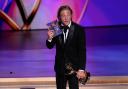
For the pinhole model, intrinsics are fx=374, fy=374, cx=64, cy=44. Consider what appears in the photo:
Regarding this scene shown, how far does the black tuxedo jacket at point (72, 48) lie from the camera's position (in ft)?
8.11

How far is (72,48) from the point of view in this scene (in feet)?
8.14

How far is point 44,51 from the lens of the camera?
6.50 meters

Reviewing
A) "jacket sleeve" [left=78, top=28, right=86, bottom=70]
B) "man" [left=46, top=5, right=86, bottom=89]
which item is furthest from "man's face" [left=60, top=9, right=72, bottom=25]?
"jacket sleeve" [left=78, top=28, right=86, bottom=70]

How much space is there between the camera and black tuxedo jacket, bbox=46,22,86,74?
97.3 inches

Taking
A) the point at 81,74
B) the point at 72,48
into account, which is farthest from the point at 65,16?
the point at 81,74

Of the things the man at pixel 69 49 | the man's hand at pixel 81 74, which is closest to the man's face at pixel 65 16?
the man at pixel 69 49

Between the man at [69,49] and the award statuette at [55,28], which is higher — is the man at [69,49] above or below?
below

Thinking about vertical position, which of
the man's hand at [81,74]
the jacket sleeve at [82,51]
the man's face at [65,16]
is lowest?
the man's hand at [81,74]

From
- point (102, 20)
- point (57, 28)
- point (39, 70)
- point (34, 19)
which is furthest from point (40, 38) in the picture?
point (57, 28)

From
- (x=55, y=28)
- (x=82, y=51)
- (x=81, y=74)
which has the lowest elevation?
(x=81, y=74)

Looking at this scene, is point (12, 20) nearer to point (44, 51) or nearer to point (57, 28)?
point (44, 51)

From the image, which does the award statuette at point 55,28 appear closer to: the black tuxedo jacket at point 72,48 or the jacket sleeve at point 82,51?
the black tuxedo jacket at point 72,48

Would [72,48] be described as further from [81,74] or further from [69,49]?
[81,74]

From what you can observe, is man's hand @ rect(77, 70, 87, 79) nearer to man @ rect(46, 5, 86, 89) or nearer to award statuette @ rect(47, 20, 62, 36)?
man @ rect(46, 5, 86, 89)
